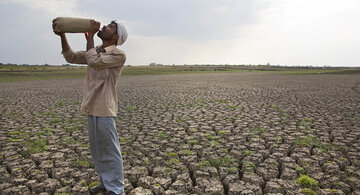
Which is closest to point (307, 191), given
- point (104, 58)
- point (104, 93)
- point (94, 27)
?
point (104, 93)

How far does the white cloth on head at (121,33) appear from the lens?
7.34 feet

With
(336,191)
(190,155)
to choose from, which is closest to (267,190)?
(336,191)

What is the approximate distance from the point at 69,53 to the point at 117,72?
48cm

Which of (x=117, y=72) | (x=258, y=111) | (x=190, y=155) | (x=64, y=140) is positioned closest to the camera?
(x=117, y=72)

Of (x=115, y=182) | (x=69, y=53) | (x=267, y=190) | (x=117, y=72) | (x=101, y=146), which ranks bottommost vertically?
(x=267, y=190)

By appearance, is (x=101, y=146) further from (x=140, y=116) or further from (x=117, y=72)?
(x=140, y=116)

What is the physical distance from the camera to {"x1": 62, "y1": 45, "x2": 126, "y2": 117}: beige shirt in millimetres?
2230

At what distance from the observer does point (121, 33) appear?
2252mm

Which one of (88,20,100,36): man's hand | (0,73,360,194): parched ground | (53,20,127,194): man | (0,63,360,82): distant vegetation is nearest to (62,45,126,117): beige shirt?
(53,20,127,194): man

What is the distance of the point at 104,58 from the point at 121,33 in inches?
11.2

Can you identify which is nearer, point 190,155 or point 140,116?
point 190,155

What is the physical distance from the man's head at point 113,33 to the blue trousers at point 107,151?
0.71 metres

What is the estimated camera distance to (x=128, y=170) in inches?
124

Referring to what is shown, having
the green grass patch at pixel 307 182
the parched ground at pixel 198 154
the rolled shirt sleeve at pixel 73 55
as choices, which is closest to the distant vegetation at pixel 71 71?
the parched ground at pixel 198 154
